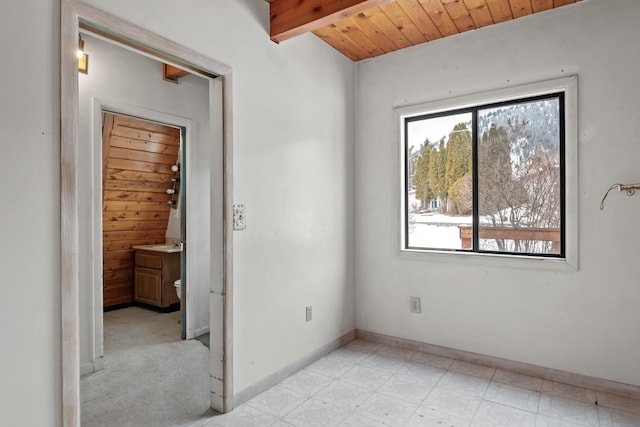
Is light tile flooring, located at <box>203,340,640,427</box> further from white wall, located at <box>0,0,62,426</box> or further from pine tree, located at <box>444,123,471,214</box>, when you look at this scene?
pine tree, located at <box>444,123,471,214</box>

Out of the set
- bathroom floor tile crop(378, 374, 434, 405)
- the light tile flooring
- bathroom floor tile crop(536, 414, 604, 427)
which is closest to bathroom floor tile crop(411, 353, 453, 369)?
the light tile flooring

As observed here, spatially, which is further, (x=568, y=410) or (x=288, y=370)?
(x=288, y=370)

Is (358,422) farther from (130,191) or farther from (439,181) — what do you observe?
(130,191)

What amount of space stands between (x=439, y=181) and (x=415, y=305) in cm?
112

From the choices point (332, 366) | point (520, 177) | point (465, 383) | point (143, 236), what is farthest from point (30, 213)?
point (143, 236)

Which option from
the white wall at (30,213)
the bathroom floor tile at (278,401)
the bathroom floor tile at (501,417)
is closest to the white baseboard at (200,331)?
the bathroom floor tile at (278,401)

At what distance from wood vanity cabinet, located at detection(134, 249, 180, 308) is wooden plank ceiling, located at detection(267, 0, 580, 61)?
3072 millimetres

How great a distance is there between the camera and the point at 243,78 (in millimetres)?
2361

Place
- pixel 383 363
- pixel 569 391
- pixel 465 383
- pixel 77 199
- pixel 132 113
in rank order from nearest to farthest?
pixel 77 199
pixel 569 391
pixel 465 383
pixel 383 363
pixel 132 113

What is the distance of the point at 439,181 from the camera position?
3.28 meters

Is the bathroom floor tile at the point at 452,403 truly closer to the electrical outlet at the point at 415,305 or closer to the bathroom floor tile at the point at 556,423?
the bathroom floor tile at the point at 556,423

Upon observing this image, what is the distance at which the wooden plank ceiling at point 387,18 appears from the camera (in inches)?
91.9

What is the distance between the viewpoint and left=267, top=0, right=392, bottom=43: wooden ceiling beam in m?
2.21

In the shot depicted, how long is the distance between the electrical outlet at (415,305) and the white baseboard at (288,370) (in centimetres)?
64
